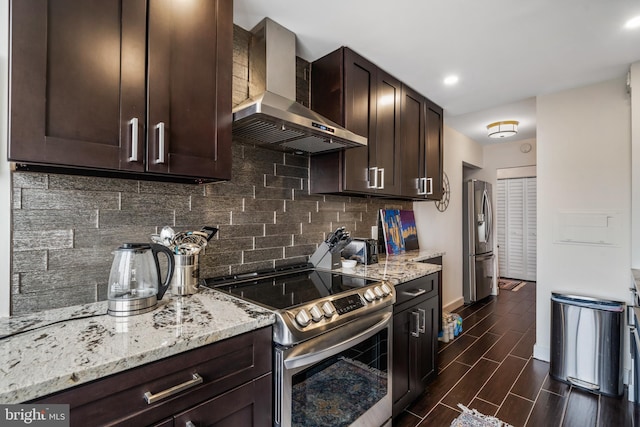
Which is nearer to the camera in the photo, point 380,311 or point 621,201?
point 380,311

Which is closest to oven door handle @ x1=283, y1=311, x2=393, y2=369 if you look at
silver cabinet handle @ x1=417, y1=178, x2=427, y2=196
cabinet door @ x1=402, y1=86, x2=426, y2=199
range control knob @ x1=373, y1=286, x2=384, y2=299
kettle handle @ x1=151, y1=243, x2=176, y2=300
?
range control knob @ x1=373, y1=286, x2=384, y2=299

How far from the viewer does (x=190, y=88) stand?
130 cm

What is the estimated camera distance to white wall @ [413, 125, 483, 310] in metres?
3.73

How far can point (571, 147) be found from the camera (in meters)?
2.70

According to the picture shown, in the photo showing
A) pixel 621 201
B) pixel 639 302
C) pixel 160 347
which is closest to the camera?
pixel 160 347

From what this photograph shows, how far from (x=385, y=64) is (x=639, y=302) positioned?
7.75 feet

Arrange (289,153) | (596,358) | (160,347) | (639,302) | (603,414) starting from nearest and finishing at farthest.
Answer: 1. (160,347)
2. (639,302)
3. (603,414)
4. (289,153)
5. (596,358)

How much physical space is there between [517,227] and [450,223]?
9.15 feet

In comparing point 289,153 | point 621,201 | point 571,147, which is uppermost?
point 571,147

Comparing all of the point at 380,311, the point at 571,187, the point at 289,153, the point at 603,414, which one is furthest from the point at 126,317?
the point at 571,187

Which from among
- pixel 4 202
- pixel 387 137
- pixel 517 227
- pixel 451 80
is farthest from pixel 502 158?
pixel 4 202

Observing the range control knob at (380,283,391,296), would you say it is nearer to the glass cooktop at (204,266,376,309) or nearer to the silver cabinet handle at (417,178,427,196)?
the glass cooktop at (204,266,376,309)

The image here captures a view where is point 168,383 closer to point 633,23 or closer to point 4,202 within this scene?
point 4,202

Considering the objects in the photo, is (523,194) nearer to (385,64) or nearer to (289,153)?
(385,64)
